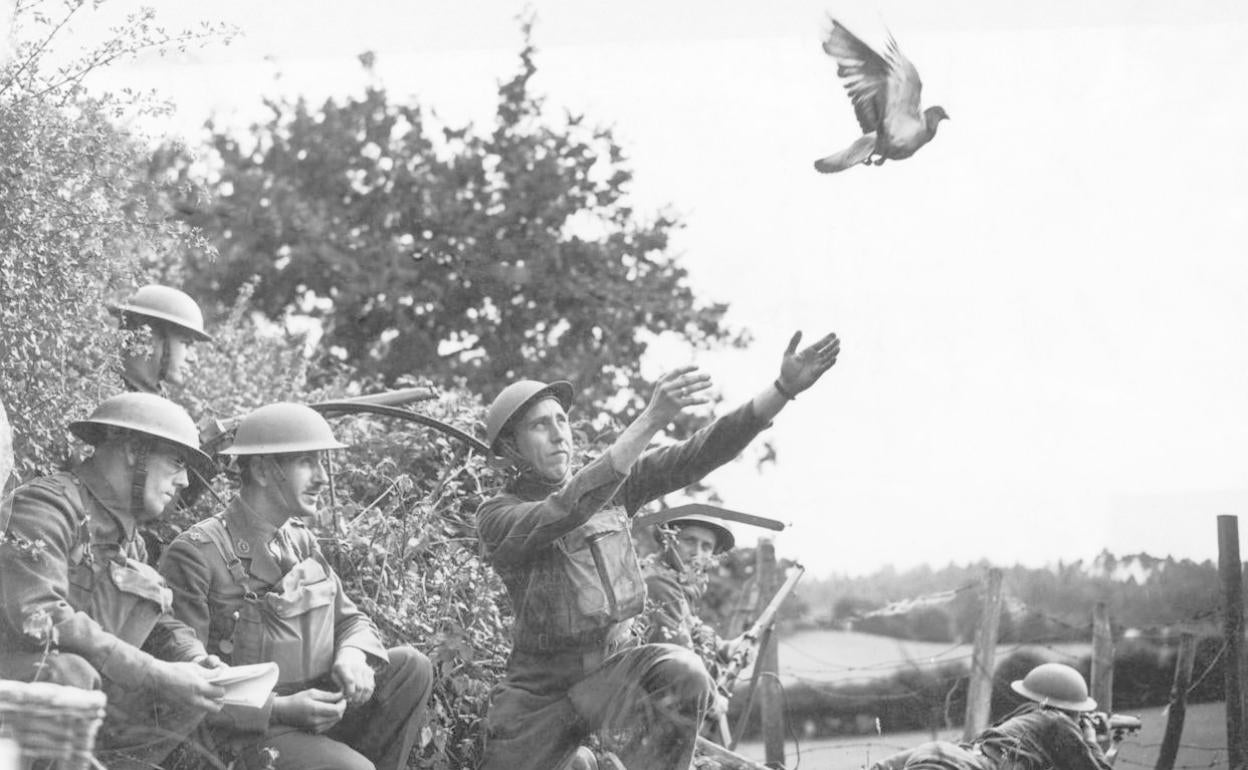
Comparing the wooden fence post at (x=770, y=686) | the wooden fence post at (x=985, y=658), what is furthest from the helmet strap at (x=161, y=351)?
the wooden fence post at (x=985, y=658)

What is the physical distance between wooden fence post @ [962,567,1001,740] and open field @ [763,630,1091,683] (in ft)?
0.28

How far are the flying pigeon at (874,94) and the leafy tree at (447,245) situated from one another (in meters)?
5.63

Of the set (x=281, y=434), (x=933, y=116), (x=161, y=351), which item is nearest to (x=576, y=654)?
(x=281, y=434)

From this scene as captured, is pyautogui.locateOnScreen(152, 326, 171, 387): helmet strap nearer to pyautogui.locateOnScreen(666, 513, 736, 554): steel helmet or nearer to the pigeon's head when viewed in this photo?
pyautogui.locateOnScreen(666, 513, 736, 554): steel helmet

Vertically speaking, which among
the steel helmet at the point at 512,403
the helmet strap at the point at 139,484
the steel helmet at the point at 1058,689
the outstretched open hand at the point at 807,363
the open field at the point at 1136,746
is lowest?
the open field at the point at 1136,746

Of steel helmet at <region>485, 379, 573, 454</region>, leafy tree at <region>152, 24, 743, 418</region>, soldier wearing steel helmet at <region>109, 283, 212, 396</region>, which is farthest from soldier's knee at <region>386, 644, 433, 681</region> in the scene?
leafy tree at <region>152, 24, 743, 418</region>

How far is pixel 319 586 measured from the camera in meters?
6.16

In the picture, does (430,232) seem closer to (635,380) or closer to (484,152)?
(484,152)

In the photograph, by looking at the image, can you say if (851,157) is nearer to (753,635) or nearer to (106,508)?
(753,635)

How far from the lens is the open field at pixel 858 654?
11.5 m

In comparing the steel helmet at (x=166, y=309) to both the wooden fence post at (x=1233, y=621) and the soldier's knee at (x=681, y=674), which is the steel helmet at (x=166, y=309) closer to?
the soldier's knee at (x=681, y=674)

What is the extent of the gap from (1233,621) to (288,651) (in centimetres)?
560

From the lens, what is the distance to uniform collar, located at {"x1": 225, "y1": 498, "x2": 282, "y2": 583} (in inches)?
241

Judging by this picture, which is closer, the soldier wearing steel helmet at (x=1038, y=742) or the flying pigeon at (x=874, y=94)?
the soldier wearing steel helmet at (x=1038, y=742)
